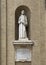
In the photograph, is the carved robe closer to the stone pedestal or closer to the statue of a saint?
the statue of a saint

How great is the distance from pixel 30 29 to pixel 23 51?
0.58 meters

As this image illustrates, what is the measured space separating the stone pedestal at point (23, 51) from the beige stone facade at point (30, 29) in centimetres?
10

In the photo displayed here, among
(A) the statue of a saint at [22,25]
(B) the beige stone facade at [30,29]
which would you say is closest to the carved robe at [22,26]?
(A) the statue of a saint at [22,25]

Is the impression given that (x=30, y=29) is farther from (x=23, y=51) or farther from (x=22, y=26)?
(x=23, y=51)

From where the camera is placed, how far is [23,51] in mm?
6781

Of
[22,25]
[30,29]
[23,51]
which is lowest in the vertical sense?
[23,51]

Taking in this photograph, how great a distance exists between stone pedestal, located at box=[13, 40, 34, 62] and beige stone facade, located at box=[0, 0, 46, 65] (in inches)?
3.8

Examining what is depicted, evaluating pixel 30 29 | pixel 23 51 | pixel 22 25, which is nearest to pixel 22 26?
pixel 22 25

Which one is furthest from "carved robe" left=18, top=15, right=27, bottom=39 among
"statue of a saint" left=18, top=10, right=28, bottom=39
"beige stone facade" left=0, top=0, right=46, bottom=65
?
"beige stone facade" left=0, top=0, right=46, bottom=65

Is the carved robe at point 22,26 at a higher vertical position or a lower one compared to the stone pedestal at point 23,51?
higher

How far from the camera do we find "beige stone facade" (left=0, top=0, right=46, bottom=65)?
677 centimetres

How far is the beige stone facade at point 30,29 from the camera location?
267 inches

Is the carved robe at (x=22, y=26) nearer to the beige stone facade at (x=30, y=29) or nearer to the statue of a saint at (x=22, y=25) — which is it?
the statue of a saint at (x=22, y=25)

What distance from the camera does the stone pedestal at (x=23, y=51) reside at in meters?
6.76
